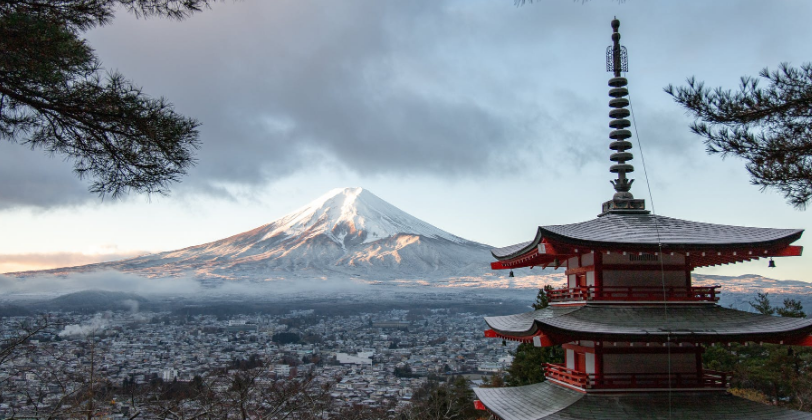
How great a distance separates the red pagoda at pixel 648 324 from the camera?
998 centimetres

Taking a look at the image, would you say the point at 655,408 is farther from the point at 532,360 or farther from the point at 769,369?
the point at 769,369

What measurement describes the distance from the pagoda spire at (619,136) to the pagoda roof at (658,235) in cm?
45

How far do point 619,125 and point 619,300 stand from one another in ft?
12.6

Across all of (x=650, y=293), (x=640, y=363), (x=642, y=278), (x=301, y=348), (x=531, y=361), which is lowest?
(x=301, y=348)

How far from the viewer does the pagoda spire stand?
12.2 m

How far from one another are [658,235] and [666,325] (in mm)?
1479

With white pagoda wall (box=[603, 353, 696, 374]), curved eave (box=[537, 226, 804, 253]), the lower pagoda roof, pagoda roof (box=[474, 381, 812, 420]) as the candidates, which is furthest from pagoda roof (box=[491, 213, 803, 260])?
pagoda roof (box=[474, 381, 812, 420])

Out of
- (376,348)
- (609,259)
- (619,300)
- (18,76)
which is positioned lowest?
(376,348)

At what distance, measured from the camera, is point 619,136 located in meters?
12.6

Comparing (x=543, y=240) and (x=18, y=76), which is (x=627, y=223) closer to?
(x=543, y=240)

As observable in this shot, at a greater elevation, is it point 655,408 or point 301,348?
point 655,408

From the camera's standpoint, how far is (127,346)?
4519 centimetres

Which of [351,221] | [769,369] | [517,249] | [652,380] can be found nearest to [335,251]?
[351,221]

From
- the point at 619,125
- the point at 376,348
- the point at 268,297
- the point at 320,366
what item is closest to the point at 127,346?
the point at 320,366
